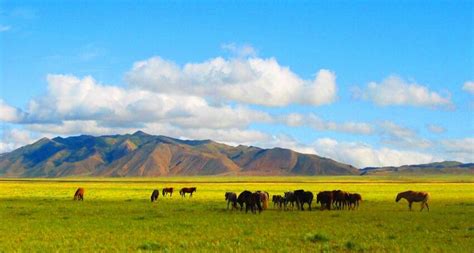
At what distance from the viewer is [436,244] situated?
1908cm

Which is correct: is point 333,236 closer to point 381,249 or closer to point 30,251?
point 381,249

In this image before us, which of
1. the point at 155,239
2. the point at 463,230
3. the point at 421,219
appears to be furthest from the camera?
the point at 421,219

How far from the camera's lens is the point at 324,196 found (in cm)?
3781

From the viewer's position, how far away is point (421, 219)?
2884 centimetres

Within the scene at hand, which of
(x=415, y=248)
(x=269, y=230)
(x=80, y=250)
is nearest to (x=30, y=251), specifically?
(x=80, y=250)

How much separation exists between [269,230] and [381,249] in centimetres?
650

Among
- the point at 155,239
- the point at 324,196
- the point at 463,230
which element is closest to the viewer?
the point at 155,239

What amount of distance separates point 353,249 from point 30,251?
10.7 metres

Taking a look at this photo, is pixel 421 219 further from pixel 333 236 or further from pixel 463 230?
pixel 333 236

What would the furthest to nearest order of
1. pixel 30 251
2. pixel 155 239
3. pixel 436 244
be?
pixel 155 239
pixel 436 244
pixel 30 251

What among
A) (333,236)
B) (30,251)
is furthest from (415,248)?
(30,251)

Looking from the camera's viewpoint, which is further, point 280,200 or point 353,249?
point 280,200

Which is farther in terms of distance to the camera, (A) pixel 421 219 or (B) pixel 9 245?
(A) pixel 421 219

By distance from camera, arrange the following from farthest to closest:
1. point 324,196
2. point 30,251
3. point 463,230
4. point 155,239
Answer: point 324,196 < point 463,230 < point 155,239 < point 30,251
